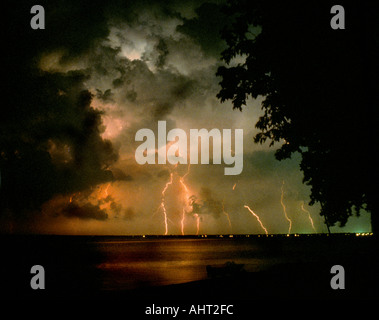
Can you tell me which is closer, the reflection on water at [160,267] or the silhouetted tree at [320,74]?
the silhouetted tree at [320,74]

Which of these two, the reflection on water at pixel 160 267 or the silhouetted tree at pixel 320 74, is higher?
the silhouetted tree at pixel 320 74

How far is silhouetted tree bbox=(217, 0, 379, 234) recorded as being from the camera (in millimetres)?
8875

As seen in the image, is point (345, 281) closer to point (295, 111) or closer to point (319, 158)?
point (319, 158)

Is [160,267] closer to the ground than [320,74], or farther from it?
closer to the ground

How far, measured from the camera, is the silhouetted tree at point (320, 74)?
29.1 ft

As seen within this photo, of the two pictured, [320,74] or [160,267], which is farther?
[160,267]

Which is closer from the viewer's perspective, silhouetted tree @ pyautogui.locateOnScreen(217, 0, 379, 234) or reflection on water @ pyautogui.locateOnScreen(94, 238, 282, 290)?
silhouetted tree @ pyautogui.locateOnScreen(217, 0, 379, 234)

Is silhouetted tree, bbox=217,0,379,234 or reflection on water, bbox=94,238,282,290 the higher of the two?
silhouetted tree, bbox=217,0,379,234

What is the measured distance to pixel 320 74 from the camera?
9.10m

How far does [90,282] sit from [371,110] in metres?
27.8

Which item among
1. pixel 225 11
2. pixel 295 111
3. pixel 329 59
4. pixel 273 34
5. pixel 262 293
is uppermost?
pixel 225 11
